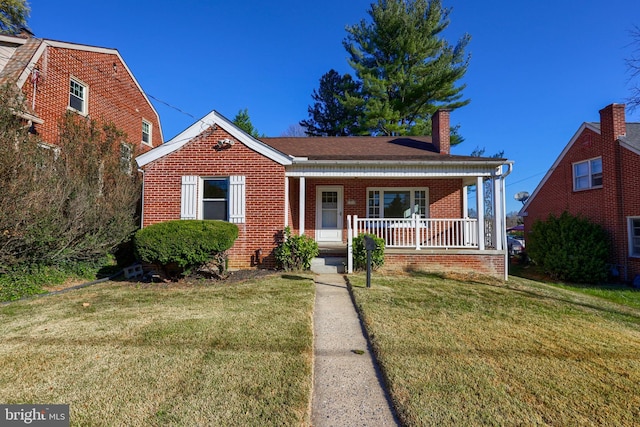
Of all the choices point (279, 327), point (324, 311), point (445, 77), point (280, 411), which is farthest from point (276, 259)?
point (445, 77)

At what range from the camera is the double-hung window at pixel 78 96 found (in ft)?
35.6

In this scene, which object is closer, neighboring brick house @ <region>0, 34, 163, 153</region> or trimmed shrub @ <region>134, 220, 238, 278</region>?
trimmed shrub @ <region>134, 220, 238, 278</region>

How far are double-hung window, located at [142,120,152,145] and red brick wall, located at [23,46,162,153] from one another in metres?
0.23

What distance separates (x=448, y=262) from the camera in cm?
888

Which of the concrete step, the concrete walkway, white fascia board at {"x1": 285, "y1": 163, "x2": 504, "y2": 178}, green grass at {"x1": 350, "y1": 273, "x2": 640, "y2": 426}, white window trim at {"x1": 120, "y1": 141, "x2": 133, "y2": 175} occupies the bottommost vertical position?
the concrete walkway

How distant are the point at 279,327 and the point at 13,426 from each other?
2.60 m

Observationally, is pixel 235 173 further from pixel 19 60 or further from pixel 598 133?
pixel 598 133

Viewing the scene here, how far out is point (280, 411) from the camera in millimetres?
2412

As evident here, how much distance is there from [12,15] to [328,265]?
21695 millimetres

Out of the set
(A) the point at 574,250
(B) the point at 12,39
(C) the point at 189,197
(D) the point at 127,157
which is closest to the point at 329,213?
(C) the point at 189,197

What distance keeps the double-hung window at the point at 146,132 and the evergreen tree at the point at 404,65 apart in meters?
12.4

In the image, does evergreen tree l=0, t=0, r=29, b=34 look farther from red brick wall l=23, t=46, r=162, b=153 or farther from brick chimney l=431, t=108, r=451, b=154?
brick chimney l=431, t=108, r=451, b=154

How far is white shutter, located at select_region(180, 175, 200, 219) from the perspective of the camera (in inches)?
359

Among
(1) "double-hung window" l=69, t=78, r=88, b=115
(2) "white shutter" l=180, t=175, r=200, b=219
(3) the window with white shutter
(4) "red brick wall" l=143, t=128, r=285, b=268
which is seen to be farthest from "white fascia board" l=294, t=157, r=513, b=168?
(1) "double-hung window" l=69, t=78, r=88, b=115
